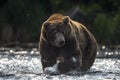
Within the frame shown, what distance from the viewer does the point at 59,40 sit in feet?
32.6

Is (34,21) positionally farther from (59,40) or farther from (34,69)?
(59,40)

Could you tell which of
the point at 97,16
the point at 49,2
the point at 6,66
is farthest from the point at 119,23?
the point at 6,66

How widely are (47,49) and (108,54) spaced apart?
473 centimetres

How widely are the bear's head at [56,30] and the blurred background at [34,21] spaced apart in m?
Answer: 8.60

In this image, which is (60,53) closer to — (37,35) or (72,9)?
(37,35)

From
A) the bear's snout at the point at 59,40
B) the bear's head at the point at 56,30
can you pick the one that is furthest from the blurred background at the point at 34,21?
the bear's snout at the point at 59,40

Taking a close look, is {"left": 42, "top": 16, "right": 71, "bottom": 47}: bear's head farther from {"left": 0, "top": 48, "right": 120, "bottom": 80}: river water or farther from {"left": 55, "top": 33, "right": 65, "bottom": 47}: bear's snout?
{"left": 0, "top": 48, "right": 120, "bottom": 80}: river water

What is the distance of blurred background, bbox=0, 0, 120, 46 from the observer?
1994 cm

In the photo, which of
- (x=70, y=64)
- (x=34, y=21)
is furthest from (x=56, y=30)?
(x=34, y=21)

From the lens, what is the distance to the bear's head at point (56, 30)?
10008mm

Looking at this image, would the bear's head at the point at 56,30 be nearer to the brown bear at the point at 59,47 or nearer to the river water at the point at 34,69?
the brown bear at the point at 59,47

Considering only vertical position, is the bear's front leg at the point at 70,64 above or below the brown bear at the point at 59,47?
below

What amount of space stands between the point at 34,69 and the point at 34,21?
872 cm

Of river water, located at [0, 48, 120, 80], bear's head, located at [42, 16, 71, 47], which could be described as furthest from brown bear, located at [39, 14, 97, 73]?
river water, located at [0, 48, 120, 80]
